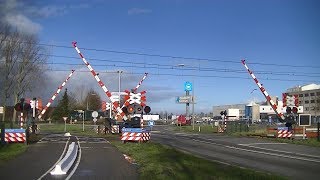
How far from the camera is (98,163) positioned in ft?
61.9

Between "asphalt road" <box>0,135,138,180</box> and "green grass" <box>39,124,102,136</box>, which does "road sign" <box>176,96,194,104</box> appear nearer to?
"green grass" <box>39,124,102,136</box>

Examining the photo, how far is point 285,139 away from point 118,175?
2815 centimetres

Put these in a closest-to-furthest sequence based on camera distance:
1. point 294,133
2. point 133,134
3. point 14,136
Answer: point 14,136
point 133,134
point 294,133

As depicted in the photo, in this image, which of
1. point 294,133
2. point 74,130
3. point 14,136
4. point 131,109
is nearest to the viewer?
point 14,136

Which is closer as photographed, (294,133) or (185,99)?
(294,133)

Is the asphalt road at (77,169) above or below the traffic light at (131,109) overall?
below

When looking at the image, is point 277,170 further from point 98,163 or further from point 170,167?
point 98,163

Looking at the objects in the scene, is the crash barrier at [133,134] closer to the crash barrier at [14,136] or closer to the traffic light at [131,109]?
the traffic light at [131,109]

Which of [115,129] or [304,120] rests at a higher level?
[304,120]

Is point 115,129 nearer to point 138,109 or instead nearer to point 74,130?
point 138,109

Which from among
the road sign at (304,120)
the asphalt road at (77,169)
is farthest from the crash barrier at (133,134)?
the road sign at (304,120)

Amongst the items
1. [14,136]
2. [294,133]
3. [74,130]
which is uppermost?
[14,136]

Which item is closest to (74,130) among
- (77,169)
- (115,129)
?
(115,129)

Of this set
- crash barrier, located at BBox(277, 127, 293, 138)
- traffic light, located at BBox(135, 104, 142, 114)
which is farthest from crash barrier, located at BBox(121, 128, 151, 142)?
crash barrier, located at BBox(277, 127, 293, 138)
